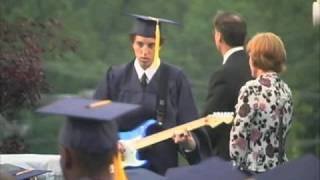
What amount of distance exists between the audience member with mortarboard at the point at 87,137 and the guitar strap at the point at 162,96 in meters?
2.20

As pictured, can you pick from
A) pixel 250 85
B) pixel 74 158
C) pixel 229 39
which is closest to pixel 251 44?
pixel 250 85

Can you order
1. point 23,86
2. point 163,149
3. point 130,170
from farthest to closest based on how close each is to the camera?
point 23,86
point 163,149
point 130,170

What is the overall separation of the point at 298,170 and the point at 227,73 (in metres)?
1.48

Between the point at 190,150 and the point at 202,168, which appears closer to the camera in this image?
the point at 202,168

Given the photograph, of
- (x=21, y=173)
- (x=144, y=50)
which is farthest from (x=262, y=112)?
(x=21, y=173)

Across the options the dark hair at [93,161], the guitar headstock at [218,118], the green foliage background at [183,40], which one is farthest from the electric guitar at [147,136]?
the green foliage background at [183,40]

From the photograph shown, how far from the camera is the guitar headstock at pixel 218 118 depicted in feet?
23.3

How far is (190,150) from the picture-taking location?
7375mm

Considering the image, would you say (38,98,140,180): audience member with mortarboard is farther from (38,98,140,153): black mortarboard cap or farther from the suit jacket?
the suit jacket

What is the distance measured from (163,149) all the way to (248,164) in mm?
909

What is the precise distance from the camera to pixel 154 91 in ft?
24.7

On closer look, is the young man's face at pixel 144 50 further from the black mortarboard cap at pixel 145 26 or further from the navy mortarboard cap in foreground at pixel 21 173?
the navy mortarboard cap in foreground at pixel 21 173

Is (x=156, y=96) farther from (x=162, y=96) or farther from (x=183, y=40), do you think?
(x=183, y=40)

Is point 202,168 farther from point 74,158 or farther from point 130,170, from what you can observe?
point 74,158
